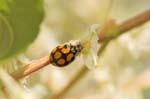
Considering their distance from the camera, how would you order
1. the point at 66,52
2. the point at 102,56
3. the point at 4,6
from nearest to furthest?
the point at 4,6 < the point at 66,52 < the point at 102,56

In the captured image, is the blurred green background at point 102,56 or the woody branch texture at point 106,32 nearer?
the woody branch texture at point 106,32

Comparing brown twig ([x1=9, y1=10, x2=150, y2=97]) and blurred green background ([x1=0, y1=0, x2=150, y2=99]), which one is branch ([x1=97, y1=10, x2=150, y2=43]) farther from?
blurred green background ([x1=0, y1=0, x2=150, y2=99])

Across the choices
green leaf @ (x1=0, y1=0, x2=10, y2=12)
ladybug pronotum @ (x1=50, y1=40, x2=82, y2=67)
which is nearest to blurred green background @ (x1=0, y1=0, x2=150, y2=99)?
ladybug pronotum @ (x1=50, y1=40, x2=82, y2=67)

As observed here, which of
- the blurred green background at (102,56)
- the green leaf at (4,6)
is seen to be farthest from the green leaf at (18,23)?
the blurred green background at (102,56)

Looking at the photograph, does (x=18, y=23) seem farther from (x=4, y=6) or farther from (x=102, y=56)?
(x=102, y=56)

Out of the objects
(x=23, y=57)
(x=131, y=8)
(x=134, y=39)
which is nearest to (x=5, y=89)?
(x=23, y=57)

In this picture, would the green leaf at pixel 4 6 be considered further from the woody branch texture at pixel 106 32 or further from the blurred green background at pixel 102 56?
the blurred green background at pixel 102 56

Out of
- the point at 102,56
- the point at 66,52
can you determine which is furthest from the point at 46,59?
the point at 102,56

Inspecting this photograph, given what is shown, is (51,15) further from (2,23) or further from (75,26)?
(2,23)

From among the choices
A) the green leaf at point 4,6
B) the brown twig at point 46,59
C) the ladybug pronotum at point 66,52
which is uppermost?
the ladybug pronotum at point 66,52

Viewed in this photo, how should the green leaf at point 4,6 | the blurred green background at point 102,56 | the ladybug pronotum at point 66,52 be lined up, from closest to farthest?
the green leaf at point 4,6 → the ladybug pronotum at point 66,52 → the blurred green background at point 102,56
